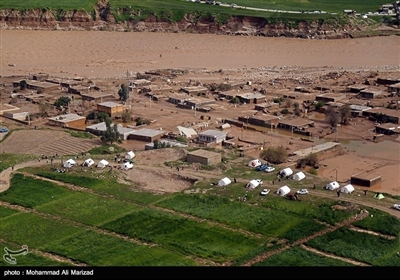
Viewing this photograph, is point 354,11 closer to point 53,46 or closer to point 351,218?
point 53,46

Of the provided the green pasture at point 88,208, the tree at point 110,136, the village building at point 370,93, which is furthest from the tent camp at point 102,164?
the village building at point 370,93

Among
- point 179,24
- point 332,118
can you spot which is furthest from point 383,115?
point 179,24

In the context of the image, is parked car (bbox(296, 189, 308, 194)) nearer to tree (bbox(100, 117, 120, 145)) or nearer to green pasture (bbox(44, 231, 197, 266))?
green pasture (bbox(44, 231, 197, 266))

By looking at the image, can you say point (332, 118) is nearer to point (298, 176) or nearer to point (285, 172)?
point (285, 172)

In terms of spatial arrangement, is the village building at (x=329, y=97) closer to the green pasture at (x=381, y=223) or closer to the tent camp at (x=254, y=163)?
the tent camp at (x=254, y=163)
